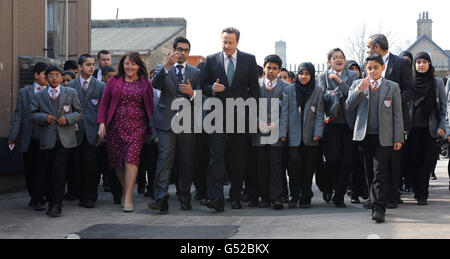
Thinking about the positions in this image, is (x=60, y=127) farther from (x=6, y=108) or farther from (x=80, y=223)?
(x=6, y=108)

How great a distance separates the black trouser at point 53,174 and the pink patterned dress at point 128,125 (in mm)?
643

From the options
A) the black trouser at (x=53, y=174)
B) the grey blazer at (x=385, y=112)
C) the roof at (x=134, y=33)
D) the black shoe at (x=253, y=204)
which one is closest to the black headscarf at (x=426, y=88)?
the grey blazer at (x=385, y=112)

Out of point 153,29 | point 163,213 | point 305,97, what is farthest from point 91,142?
point 153,29

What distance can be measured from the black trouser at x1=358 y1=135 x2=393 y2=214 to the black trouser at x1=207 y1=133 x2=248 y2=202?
150 centimetres

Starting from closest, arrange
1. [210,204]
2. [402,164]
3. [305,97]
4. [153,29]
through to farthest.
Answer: [210,204], [305,97], [402,164], [153,29]

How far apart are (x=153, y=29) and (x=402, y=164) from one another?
23392mm

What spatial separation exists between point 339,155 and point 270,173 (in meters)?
0.91

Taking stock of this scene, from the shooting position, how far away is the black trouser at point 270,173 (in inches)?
340

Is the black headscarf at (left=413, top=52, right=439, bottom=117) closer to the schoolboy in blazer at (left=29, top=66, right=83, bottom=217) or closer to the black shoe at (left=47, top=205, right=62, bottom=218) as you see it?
the schoolboy in blazer at (left=29, top=66, right=83, bottom=217)

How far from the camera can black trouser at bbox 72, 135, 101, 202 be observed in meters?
9.00

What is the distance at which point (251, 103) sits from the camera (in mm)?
8492

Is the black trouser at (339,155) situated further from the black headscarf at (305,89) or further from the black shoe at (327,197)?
the black headscarf at (305,89)

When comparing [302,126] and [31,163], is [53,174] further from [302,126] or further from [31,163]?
[302,126]

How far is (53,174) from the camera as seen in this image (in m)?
8.18
